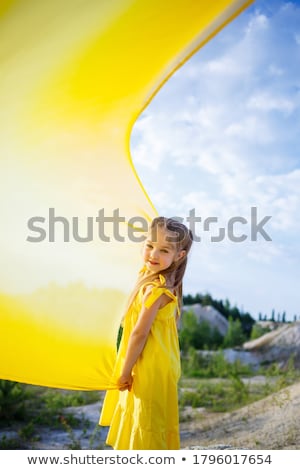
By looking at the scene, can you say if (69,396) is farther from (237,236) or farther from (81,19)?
(81,19)

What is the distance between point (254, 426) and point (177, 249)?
2534mm

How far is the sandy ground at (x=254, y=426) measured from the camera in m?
4.15

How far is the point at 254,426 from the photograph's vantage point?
14.6 ft

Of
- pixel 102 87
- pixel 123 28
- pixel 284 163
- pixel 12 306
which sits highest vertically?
pixel 284 163

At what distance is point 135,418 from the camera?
2379mm

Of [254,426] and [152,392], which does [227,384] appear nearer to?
[254,426]

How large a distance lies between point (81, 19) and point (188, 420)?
3554mm

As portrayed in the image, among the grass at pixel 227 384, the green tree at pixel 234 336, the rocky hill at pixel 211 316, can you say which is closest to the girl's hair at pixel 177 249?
the grass at pixel 227 384

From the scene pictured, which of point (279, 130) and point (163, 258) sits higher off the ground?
point (279, 130)

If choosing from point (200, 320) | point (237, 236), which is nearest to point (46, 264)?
point (237, 236)

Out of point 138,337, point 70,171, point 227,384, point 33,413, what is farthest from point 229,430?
point 70,171

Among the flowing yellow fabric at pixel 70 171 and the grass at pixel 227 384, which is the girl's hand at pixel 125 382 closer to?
the flowing yellow fabric at pixel 70 171

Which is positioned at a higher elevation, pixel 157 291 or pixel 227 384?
pixel 227 384

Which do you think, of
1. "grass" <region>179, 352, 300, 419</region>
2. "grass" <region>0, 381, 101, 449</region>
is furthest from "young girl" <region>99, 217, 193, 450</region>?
"grass" <region>179, 352, 300, 419</region>
